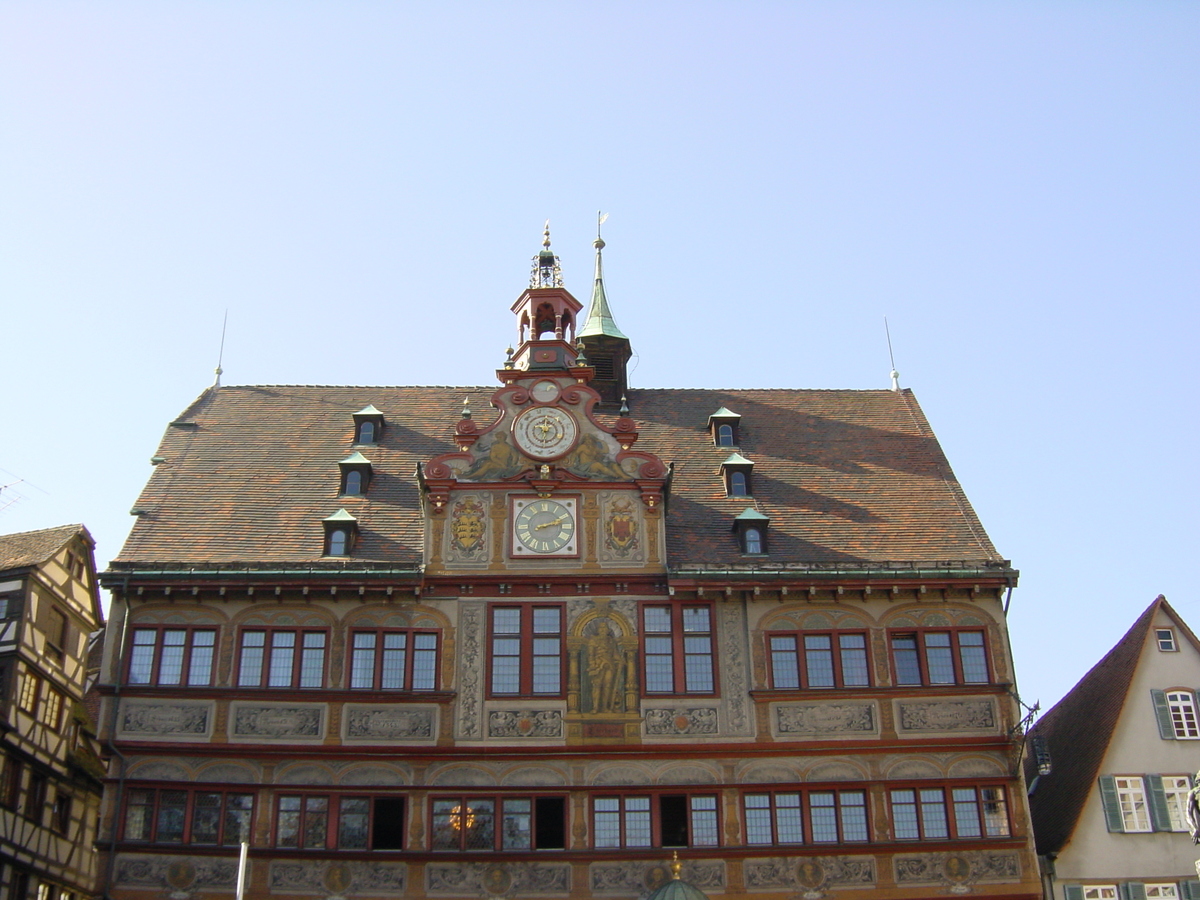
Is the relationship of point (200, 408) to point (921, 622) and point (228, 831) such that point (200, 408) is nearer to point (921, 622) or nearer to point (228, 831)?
point (228, 831)

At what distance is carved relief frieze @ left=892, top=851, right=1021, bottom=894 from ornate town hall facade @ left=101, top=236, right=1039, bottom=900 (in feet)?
0.15

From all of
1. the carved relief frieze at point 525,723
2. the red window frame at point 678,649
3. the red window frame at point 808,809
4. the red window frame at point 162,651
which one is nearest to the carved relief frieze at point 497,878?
the carved relief frieze at point 525,723

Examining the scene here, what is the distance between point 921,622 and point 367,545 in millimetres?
11704

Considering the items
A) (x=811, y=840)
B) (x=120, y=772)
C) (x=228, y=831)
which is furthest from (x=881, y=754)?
(x=120, y=772)

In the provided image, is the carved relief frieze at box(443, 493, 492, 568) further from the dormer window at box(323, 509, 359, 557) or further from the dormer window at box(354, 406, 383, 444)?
the dormer window at box(354, 406, 383, 444)

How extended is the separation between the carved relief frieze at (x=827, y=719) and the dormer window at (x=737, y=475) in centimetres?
591

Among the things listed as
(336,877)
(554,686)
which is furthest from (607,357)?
(336,877)

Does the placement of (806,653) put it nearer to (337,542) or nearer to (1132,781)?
(1132,781)

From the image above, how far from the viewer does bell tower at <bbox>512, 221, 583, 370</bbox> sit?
35.1 metres

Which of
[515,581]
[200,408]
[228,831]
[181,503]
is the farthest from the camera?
[200,408]

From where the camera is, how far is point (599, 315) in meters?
40.3

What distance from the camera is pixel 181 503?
108 ft

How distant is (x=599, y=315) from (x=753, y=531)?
34.9 feet

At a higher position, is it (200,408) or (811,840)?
(200,408)
